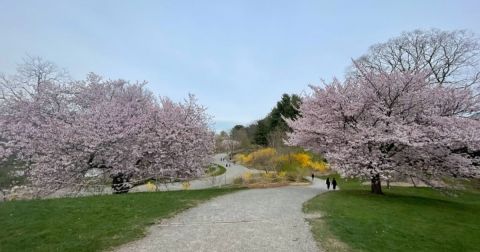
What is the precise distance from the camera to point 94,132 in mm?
17219

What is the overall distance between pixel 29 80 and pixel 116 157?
21.8ft

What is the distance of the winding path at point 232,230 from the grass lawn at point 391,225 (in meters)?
0.65

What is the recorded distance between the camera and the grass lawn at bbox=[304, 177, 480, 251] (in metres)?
9.39

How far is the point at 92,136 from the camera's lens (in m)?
17.0

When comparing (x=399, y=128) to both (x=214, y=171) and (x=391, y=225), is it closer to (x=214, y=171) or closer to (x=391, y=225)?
(x=391, y=225)

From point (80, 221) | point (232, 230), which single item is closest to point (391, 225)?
point (232, 230)

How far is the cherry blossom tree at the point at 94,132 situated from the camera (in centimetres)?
1727

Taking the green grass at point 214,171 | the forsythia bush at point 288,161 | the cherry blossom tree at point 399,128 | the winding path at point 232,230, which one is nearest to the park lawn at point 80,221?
the winding path at point 232,230

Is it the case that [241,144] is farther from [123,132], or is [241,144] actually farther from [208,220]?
[208,220]

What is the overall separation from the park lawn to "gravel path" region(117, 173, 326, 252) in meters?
0.65

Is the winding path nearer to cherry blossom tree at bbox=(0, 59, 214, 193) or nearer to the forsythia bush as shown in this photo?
cherry blossom tree at bbox=(0, 59, 214, 193)

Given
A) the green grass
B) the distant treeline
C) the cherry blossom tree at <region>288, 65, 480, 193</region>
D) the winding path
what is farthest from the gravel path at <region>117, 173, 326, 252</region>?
the distant treeline

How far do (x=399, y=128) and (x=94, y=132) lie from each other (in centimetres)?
1389

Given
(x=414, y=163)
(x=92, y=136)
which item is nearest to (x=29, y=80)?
(x=92, y=136)
